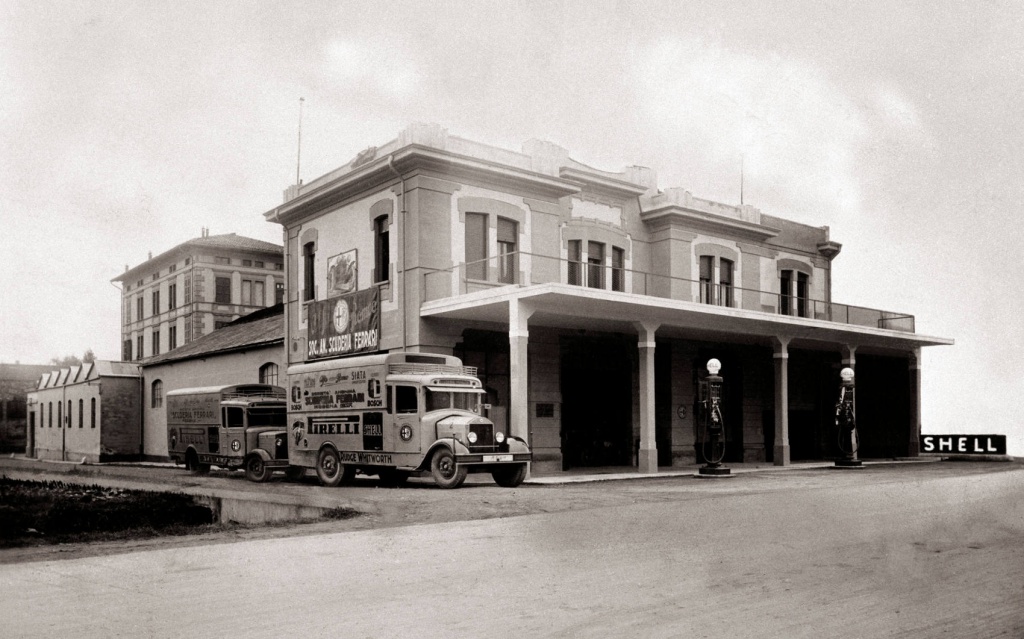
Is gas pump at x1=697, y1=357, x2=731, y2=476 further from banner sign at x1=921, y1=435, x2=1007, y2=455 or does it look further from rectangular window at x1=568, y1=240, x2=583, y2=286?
Answer: banner sign at x1=921, y1=435, x2=1007, y2=455

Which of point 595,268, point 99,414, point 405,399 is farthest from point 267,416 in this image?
point 99,414

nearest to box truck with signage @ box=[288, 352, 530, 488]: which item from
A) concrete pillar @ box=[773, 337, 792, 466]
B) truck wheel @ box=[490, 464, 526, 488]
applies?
truck wheel @ box=[490, 464, 526, 488]

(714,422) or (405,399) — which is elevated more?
(405,399)

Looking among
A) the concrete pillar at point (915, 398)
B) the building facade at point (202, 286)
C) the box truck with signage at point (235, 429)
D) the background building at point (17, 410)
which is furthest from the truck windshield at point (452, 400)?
the building facade at point (202, 286)

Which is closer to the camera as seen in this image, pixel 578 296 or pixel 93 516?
pixel 93 516

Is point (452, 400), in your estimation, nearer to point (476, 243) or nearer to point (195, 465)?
point (476, 243)

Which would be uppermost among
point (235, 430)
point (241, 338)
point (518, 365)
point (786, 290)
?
point (786, 290)

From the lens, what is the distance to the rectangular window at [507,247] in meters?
24.5

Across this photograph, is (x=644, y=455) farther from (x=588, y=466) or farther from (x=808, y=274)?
(x=808, y=274)

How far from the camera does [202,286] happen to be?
5412cm

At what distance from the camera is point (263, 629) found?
5938 mm

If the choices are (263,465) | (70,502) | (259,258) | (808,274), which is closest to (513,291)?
(263,465)

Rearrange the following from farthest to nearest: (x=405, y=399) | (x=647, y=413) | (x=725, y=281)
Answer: (x=725, y=281), (x=647, y=413), (x=405, y=399)

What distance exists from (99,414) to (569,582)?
34.4 metres
